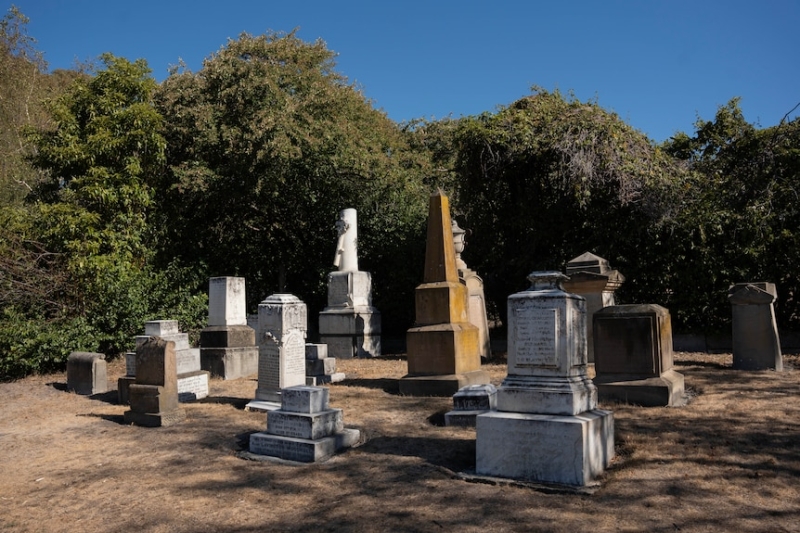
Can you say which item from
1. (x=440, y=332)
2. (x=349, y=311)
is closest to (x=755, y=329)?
(x=440, y=332)

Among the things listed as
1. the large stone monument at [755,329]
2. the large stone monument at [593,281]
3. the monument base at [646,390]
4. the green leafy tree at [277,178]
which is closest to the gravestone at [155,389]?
the monument base at [646,390]

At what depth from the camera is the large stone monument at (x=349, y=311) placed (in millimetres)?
14555

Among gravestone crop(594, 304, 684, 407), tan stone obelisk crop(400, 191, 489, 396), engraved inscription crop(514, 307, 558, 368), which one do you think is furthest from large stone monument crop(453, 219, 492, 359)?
engraved inscription crop(514, 307, 558, 368)

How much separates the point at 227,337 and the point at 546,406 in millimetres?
7829

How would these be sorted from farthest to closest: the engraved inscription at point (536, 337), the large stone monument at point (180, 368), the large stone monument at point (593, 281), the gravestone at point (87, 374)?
the large stone monument at point (593, 281) < the gravestone at point (87, 374) < the large stone monument at point (180, 368) < the engraved inscription at point (536, 337)

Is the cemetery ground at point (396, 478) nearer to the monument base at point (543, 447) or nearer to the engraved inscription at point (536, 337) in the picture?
the monument base at point (543, 447)

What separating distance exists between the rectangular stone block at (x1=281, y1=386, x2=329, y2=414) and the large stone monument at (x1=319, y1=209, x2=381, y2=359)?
8.10 metres

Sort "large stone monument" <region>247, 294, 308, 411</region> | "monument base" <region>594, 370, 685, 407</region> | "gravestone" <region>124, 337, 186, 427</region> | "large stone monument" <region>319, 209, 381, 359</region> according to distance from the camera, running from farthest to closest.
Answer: "large stone monument" <region>319, 209, 381, 359</region>
"large stone monument" <region>247, 294, 308, 411</region>
"gravestone" <region>124, 337, 186, 427</region>
"monument base" <region>594, 370, 685, 407</region>

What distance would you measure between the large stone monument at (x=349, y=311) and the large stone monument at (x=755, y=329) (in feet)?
25.7

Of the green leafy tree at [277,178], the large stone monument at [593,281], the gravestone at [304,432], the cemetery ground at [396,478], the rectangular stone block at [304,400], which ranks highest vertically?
the green leafy tree at [277,178]

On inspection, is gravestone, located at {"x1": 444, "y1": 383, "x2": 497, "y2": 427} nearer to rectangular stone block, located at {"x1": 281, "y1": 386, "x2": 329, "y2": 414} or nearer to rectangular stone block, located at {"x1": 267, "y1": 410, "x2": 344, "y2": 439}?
rectangular stone block, located at {"x1": 267, "y1": 410, "x2": 344, "y2": 439}

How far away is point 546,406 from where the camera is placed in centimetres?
511

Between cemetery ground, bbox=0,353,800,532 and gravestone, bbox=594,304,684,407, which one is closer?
cemetery ground, bbox=0,353,800,532

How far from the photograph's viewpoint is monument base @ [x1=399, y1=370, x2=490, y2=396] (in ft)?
28.4
